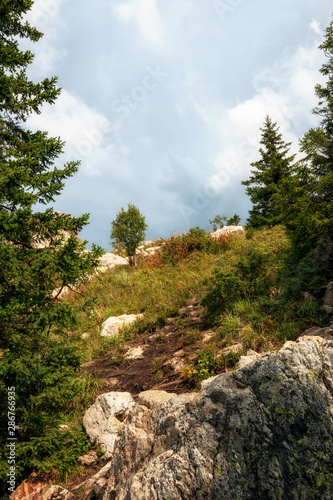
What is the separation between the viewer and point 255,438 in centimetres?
210

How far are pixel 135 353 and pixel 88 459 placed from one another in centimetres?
351

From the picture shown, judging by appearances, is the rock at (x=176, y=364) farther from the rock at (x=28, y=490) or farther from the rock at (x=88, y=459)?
the rock at (x=28, y=490)

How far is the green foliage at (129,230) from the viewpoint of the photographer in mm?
21188

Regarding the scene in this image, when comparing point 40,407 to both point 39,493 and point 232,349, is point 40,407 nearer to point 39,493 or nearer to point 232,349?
point 39,493

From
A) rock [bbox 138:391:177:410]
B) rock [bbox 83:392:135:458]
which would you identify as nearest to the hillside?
rock [bbox 83:392:135:458]

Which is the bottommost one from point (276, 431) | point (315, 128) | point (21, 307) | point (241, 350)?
point (276, 431)

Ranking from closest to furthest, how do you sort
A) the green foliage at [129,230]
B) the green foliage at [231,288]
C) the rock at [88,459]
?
the rock at [88,459], the green foliage at [231,288], the green foliage at [129,230]

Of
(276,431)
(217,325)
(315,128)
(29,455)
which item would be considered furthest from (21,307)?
(315,128)

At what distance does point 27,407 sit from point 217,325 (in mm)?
5091

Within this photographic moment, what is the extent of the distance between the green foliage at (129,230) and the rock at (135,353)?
13.0m

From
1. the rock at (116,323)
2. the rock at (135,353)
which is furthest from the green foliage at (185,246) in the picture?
the rock at (135,353)

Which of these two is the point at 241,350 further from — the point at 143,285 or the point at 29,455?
Result: the point at 143,285

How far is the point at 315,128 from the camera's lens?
7930 mm

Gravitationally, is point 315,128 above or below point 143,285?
above
